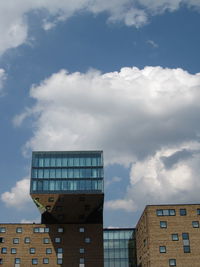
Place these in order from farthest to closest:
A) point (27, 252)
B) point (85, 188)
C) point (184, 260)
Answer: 1. point (27, 252)
2. point (85, 188)
3. point (184, 260)

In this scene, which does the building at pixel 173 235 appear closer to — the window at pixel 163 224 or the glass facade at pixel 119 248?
the window at pixel 163 224

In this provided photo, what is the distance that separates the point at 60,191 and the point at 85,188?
4.74m

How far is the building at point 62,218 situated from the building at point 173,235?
1238cm

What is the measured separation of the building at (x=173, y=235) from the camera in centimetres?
5854

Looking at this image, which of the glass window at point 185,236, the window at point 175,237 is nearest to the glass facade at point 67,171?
the window at point 175,237

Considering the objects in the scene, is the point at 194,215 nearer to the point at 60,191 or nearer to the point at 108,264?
the point at 60,191

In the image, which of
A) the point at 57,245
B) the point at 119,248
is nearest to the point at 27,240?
the point at 57,245

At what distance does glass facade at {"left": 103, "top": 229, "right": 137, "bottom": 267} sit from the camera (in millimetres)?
88500

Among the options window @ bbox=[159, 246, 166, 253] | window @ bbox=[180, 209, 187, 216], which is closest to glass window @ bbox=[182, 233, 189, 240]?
window @ bbox=[180, 209, 187, 216]

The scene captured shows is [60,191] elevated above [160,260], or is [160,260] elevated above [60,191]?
[60,191]

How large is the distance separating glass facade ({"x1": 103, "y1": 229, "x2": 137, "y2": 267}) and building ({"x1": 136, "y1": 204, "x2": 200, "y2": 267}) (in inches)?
1098

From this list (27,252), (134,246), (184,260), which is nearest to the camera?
A: (184,260)

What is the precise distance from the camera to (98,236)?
255 feet

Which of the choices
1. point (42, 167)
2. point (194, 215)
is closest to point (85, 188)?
point (42, 167)
